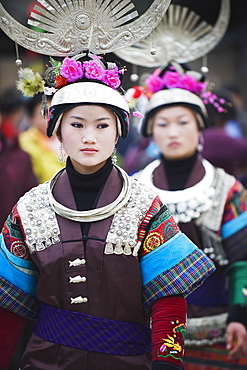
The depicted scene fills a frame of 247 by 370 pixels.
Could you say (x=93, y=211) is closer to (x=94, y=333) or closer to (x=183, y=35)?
(x=94, y=333)

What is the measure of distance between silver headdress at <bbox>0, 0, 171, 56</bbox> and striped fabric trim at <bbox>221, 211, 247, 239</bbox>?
133 cm

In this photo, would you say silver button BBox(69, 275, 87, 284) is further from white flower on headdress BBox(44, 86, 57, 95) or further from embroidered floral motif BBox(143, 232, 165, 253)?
white flower on headdress BBox(44, 86, 57, 95)

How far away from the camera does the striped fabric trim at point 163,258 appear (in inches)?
97.4

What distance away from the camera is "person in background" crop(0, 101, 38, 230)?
484 cm

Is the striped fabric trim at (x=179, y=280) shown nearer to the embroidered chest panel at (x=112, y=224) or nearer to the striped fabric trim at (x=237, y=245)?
the embroidered chest panel at (x=112, y=224)

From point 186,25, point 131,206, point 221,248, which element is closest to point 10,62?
point 186,25

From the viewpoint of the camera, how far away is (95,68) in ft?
8.35

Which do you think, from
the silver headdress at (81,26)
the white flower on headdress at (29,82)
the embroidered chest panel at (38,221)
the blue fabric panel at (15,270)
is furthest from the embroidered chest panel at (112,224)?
the silver headdress at (81,26)

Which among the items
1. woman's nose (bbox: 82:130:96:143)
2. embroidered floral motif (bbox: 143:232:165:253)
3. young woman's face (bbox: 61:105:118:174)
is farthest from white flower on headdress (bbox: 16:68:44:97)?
embroidered floral motif (bbox: 143:232:165:253)

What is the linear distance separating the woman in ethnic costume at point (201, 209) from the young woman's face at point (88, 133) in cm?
107

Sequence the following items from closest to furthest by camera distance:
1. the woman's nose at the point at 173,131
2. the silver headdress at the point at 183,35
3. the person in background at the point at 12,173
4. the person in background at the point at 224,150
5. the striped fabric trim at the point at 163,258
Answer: the striped fabric trim at the point at 163,258 → the woman's nose at the point at 173,131 → the silver headdress at the point at 183,35 → the person in background at the point at 12,173 → the person in background at the point at 224,150

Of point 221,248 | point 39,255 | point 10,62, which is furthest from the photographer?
point 10,62

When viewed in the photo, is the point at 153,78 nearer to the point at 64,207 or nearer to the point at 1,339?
the point at 64,207

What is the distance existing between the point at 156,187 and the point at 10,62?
6680 millimetres
